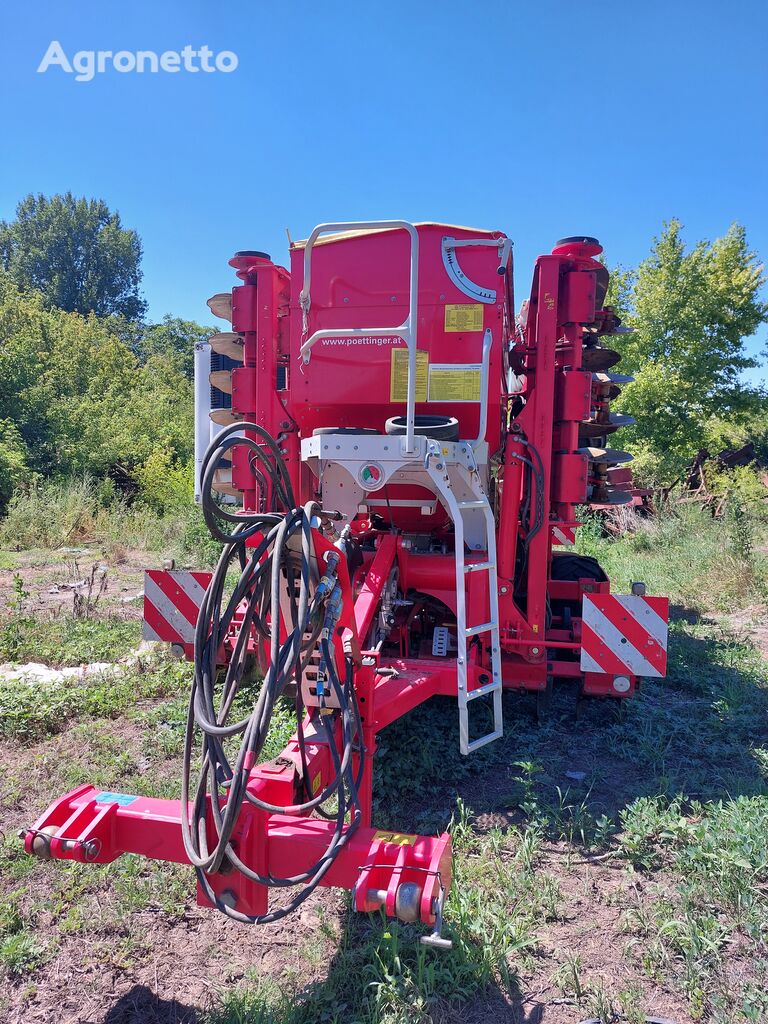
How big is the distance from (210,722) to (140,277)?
1966 inches

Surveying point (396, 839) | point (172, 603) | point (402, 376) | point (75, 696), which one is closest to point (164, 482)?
point (75, 696)

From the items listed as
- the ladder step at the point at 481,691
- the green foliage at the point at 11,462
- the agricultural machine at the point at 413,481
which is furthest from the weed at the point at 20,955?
the green foliage at the point at 11,462

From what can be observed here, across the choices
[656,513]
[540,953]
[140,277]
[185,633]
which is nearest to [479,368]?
[185,633]

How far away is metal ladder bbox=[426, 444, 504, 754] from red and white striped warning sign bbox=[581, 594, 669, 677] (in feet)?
2.12

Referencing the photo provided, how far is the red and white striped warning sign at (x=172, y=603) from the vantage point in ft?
14.9

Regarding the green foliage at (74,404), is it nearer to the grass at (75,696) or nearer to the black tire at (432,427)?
the grass at (75,696)

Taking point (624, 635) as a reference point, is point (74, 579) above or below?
below

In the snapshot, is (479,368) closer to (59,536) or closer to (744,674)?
(744,674)

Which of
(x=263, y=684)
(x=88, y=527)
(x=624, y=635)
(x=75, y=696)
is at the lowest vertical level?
(x=75, y=696)

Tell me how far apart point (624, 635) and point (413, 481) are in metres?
1.63

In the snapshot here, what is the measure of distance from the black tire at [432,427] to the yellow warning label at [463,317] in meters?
0.66

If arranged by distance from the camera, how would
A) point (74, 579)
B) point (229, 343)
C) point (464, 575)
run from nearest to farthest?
point (464, 575) < point (229, 343) < point (74, 579)

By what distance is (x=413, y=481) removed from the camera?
3.94 m

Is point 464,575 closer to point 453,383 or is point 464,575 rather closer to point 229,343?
point 453,383
